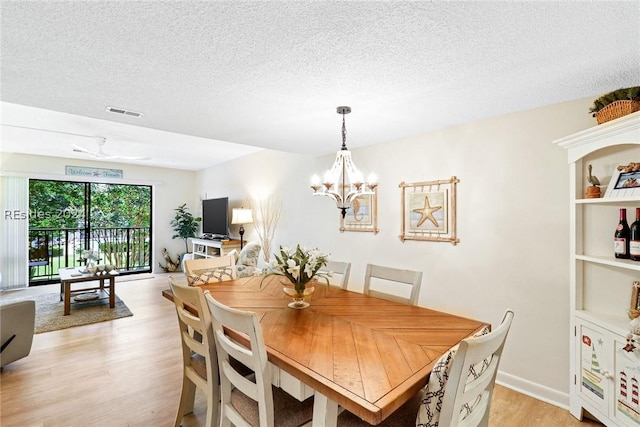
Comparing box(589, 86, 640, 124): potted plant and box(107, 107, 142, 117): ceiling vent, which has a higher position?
box(107, 107, 142, 117): ceiling vent

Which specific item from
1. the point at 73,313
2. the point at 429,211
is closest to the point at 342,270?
the point at 429,211

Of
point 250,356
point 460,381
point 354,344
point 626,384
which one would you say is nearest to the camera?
point 460,381

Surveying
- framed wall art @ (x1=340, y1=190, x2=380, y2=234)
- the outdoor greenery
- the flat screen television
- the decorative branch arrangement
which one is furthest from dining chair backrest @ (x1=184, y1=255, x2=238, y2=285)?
the outdoor greenery

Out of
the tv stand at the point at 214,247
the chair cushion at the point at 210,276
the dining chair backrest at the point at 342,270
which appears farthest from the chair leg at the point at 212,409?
the tv stand at the point at 214,247

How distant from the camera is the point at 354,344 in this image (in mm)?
1431

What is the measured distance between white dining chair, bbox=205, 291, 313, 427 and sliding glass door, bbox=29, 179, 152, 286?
5771mm

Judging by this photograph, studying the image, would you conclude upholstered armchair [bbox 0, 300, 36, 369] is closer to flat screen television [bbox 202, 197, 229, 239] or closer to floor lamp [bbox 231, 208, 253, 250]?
floor lamp [bbox 231, 208, 253, 250]

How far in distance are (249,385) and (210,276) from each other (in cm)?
150

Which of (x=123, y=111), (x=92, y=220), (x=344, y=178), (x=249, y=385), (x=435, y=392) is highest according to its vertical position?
(x=123, y=111)

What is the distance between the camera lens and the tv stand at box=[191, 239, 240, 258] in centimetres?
580

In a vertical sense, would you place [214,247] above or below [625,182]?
below

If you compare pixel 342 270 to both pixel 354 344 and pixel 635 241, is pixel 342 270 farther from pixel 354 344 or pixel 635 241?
pixel 635 241

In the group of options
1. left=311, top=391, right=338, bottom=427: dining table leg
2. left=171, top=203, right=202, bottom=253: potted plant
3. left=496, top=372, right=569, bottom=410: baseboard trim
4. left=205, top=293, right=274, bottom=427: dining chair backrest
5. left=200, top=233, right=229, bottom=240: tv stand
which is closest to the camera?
left=311, top=391, right=338, bottom=427: dining table leg

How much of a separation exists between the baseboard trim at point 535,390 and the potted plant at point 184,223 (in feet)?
21.9
